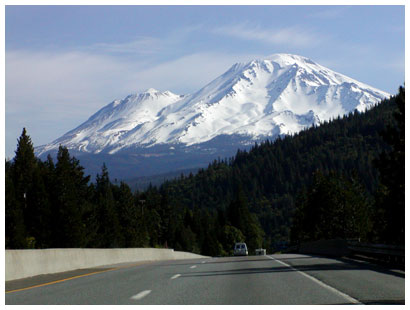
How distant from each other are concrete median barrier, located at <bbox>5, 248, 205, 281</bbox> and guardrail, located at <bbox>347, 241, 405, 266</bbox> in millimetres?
11796

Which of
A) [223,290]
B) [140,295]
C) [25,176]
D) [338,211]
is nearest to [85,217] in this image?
[25,176]

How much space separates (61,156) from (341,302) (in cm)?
9587

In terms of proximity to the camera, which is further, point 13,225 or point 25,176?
point 25,176

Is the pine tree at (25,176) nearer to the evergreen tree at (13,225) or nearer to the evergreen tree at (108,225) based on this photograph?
the evergreen tree at (13,225)

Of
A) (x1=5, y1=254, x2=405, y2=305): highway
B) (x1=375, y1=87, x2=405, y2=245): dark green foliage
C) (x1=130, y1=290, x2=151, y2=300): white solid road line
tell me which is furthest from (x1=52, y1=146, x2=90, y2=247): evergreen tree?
(x1=130, y1=290, x2=151, y2=300): white solid road line

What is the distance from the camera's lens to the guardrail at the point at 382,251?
1020 inches

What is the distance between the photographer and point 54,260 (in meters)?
25.7

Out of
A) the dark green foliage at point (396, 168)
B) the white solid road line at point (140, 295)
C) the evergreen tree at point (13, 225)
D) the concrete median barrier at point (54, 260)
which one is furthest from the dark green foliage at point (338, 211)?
the white solid road line at point (140, 295)

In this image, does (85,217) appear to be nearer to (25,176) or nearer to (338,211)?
(25,176)

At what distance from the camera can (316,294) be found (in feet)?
47.5

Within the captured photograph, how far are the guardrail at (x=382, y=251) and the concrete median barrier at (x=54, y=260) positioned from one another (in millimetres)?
11796

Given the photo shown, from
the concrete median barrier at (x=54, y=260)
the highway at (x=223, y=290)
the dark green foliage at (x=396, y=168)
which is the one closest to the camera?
the highway at (x=223, y=290)

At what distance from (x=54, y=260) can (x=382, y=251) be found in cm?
1230

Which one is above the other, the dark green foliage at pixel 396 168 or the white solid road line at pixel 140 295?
the dark green foliage at pixel 396 168
